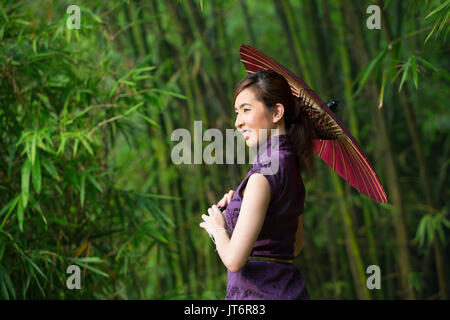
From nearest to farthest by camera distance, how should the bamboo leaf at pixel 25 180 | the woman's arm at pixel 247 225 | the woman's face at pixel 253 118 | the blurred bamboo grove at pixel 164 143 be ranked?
1. the woman's arm at pixel 247 225
2. the woman's face at pixel 253 118
3. the bamboo leaf at pixel 25 180
4. the blurred bamboo grove at pixel 164 143

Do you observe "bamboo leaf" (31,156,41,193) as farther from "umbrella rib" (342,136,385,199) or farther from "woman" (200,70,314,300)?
"umbrella rib" (342,136,385,199)

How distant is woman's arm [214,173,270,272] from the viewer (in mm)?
1144

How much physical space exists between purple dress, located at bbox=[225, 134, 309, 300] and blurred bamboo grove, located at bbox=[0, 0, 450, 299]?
2.15 ft

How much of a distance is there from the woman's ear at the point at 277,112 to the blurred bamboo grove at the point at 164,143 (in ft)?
2.00

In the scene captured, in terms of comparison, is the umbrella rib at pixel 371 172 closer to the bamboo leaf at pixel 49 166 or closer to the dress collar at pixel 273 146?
the dress collar at pixel 273 146

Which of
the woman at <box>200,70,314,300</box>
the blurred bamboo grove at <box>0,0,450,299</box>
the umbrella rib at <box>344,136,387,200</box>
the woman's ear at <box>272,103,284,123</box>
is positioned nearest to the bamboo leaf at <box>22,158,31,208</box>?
the blurred bamboo grove at <box>0,0,450,299</box>

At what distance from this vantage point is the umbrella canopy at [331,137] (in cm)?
126

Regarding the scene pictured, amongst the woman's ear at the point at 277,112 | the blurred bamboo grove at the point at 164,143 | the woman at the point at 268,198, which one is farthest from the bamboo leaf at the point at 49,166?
the woman's ear at the point at 277,112

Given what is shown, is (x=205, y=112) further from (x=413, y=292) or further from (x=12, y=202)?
(x=413, y=292)

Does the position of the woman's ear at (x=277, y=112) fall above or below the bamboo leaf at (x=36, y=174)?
above

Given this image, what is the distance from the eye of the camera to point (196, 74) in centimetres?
274

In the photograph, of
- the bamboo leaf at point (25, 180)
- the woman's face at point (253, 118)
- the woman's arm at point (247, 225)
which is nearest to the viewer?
the woman's arm at point (247, 225)

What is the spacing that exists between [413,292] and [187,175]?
1.44 meters
